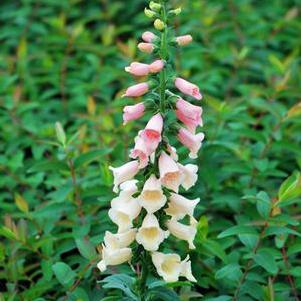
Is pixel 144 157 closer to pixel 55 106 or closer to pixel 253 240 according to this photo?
pixel 253 240

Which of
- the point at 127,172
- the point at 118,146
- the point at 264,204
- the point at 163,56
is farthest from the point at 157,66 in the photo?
the point at 118,146

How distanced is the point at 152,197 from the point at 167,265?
0.97ft

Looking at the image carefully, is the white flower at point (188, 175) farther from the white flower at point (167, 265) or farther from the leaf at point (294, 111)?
the leaf at point (294, 111)

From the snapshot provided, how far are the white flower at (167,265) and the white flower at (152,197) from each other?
211mm

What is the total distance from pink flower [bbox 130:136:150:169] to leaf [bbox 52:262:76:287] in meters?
0.77

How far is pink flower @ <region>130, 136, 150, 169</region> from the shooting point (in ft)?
7.55

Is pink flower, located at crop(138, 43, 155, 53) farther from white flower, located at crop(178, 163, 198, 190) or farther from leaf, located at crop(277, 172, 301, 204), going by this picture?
leaf, located at crop(277, 172, 301, 204)

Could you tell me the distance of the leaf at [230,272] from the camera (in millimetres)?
2844

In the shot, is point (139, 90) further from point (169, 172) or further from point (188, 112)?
point (169, 172)

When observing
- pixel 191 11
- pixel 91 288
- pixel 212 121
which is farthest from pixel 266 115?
pixel 91 288

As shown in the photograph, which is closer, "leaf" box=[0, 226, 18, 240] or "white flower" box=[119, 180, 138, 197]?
"white flower" box=[119, 180, 138, 197]

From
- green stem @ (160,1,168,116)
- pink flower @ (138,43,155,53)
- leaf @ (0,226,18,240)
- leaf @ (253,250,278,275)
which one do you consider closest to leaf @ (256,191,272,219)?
leaf @ (253,250,278,275)

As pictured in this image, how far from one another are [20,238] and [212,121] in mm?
1608

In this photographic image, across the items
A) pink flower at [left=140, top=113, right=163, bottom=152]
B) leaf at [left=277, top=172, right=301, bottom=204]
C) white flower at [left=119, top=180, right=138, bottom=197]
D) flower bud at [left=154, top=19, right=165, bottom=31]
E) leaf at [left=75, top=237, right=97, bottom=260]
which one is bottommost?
leaf at [left=75, top=237, right=97, bottom=260]
